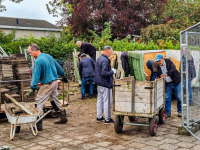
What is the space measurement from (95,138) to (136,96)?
123cm

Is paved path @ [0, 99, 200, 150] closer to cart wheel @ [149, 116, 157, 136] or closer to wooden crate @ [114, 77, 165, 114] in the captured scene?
cart wheel @ [149, 116, 157, 136]

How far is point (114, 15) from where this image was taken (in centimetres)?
2105

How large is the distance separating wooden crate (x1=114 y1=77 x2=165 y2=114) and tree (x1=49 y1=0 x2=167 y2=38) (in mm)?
15024

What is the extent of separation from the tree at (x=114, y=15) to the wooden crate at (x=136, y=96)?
15024 millimetres

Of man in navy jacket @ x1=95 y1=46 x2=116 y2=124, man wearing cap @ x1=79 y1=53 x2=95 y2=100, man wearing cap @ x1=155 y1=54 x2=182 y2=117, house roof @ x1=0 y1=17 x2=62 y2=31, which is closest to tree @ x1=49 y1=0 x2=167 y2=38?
man wearing cap @ x1=79 y1=53 x2=95 y2=100

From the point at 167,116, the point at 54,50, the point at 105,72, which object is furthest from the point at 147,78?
the point at 54,50

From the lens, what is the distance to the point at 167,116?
25.8 ft

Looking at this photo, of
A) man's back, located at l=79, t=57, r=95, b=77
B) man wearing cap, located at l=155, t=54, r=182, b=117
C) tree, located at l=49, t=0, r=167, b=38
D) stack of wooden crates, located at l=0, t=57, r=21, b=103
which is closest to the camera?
man wearing cap, located at l=155, t=54, r=182, b=117

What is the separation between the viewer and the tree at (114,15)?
2069 cm

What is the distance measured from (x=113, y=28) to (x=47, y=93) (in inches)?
604

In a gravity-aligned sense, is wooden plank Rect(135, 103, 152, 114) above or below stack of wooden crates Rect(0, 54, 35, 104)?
below

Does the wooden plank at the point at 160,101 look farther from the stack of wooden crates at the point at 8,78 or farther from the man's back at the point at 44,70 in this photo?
the stack of wooden crates at the point at 8,78

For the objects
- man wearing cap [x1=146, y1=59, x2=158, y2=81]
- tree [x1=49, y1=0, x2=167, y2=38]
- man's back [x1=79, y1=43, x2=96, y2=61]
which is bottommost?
man wearing cap [x1=146, y1=59, x2=158, y2=81]

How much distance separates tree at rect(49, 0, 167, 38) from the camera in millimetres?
20688
